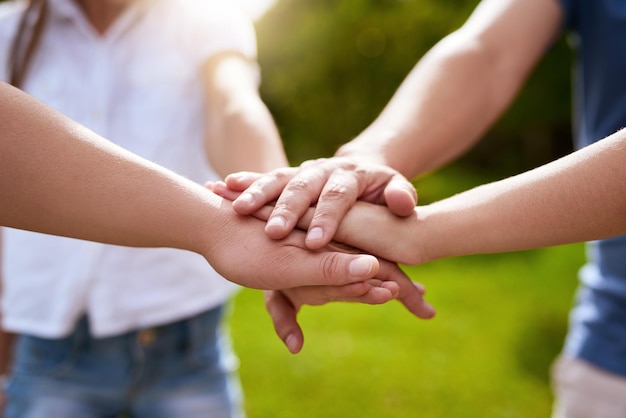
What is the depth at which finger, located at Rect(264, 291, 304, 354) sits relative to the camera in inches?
59.2

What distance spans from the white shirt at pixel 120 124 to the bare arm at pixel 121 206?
0.38m

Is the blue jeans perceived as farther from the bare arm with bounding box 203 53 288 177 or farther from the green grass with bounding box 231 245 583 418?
the green grass with bounding box 231 245 583 418

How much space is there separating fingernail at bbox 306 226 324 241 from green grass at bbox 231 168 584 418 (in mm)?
2398

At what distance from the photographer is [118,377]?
1.78 meters

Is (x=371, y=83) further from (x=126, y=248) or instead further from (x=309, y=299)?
(x=309, y=299)

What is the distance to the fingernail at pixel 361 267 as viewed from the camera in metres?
1.36

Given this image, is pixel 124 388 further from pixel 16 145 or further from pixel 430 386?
pixel 430 386

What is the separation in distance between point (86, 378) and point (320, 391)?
7.43 ft

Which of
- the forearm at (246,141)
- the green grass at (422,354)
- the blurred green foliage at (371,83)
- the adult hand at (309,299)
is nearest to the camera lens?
the adult hand at (309,299)

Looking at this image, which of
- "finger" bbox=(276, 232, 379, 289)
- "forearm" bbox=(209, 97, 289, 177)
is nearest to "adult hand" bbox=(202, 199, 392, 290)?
"finger" bbox=(276, 232, 379, 289)

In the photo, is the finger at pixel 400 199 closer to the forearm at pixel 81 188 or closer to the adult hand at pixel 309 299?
the adult hand at pixel 309 299

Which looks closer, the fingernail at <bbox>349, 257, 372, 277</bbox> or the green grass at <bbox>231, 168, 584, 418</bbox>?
the fingernail at <bbox>349, 257, 372, 277</bbox>

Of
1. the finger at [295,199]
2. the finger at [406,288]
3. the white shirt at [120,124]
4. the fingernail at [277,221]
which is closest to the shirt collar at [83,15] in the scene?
the white shirt at [120,124]

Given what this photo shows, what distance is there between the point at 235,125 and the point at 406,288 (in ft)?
1.93
